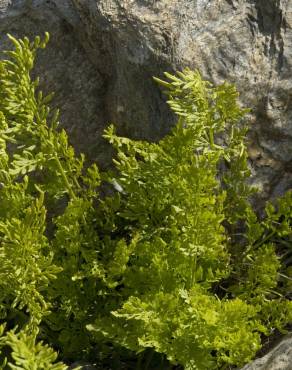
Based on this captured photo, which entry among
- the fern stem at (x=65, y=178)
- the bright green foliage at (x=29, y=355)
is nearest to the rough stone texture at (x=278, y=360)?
the bright green foliage at (x=29, y=355)

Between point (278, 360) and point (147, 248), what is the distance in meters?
0.60

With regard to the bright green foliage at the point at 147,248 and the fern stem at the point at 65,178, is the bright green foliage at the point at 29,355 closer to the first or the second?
the bright green foliage at the point at 147,248

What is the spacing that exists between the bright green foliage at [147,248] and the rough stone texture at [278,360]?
61mm

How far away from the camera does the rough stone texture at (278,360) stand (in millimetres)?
2389

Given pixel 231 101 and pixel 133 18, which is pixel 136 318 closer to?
pixel 231 101

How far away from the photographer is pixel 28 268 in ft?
7.70

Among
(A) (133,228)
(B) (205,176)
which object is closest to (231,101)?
(B) (205,176)

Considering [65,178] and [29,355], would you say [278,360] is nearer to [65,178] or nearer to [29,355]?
[29,355]

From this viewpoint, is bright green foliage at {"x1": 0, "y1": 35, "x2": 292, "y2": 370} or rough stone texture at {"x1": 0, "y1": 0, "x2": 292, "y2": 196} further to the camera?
rough stone texture at {"x1": 0, "y1": 0, "x2": 292, "y2": 196}

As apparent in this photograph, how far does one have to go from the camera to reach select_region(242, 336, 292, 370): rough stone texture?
7.84ft

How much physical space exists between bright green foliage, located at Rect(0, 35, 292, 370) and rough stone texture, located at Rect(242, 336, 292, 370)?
61 mm

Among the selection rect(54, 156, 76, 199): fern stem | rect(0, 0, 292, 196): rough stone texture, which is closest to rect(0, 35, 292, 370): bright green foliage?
rect(54, 156, 76, 199): fern stem

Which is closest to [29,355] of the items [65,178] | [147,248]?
[147,248]

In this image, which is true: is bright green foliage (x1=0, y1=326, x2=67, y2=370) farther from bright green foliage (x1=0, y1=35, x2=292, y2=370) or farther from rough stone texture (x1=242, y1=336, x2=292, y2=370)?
rough stone texture (x1=242, y1=336, x2=292, y2=370)
